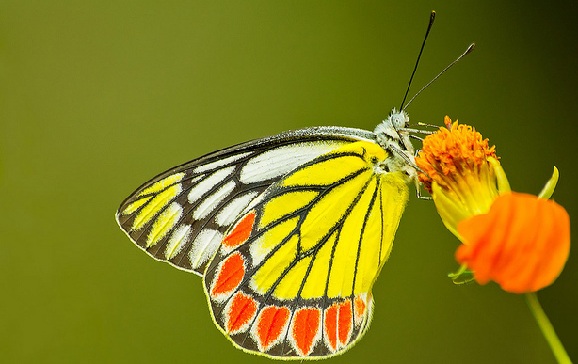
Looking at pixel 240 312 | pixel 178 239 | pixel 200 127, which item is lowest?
pixel 240 312

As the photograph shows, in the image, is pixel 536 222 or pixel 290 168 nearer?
pixel 536 222

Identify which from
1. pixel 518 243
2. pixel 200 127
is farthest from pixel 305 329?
pixel 200 127

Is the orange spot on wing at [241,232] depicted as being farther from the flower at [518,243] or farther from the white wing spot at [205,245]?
the flower at [518,243]

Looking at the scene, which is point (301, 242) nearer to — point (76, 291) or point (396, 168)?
point (396, 168)

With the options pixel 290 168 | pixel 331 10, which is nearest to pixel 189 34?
pixel 331 10

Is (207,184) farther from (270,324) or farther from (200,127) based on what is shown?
(200,127)

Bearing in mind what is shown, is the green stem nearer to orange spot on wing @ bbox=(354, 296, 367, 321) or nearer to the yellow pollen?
the yellow pollen

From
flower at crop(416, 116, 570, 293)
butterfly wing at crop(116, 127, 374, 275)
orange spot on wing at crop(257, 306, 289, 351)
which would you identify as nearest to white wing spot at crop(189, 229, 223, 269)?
butterfly wing at crop(116, 127, 374, 275)
